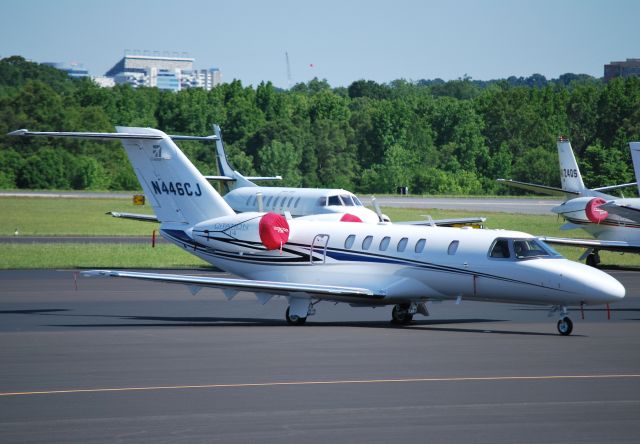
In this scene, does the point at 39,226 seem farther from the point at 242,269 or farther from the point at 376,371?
the point at 376,371

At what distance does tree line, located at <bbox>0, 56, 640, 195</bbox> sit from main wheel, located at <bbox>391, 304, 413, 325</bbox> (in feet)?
279

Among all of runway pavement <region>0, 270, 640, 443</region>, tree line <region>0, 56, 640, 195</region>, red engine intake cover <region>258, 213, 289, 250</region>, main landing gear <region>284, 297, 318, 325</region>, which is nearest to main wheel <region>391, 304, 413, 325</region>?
runway pavement <region>0, 270, 640, 443</region>

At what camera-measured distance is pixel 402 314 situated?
25.9 m

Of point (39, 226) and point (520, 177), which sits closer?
point (39, 226)

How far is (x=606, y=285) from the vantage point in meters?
22.9

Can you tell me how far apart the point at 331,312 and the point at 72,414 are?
14671 millimetres

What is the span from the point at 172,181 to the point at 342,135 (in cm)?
10108

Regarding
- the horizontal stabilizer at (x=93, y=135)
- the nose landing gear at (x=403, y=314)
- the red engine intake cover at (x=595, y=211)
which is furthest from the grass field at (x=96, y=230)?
the nose landing gear at (x=403, y=314)

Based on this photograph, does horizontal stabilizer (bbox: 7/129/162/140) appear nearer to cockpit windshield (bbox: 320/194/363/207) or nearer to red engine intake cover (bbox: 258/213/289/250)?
red engine intake cover (bbox: 258/213/289/250)

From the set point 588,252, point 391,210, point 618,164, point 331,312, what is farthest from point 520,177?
point 331,312

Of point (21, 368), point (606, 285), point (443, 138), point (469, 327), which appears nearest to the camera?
point (21, 368)

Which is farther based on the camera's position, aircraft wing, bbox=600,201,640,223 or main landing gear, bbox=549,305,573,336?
aircraft wing, bbox=600,201,640,223

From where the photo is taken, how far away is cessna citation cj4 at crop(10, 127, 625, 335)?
77.5 ft

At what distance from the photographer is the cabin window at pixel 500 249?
24109mm
